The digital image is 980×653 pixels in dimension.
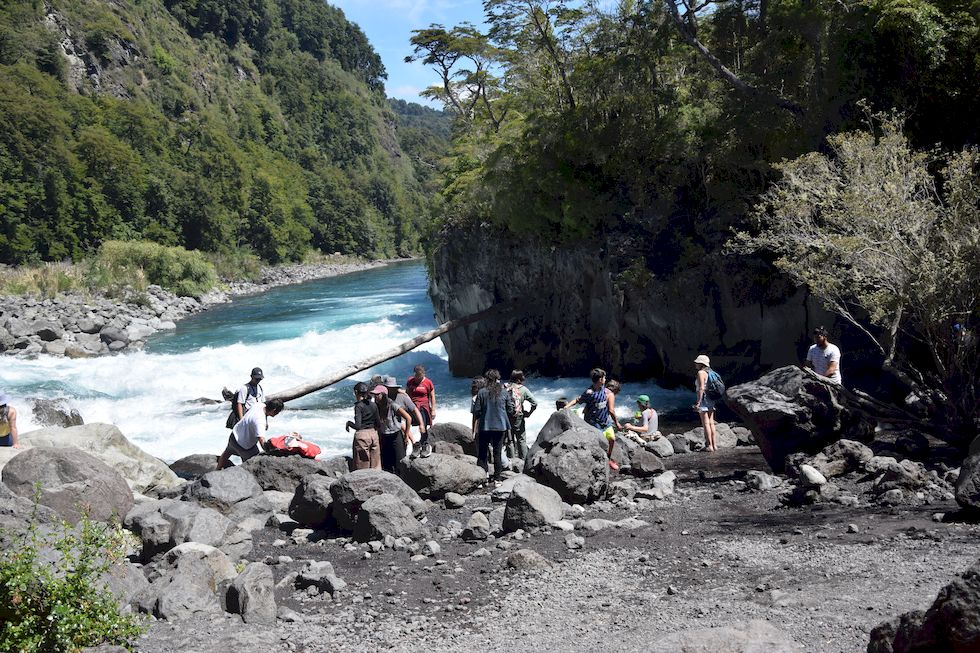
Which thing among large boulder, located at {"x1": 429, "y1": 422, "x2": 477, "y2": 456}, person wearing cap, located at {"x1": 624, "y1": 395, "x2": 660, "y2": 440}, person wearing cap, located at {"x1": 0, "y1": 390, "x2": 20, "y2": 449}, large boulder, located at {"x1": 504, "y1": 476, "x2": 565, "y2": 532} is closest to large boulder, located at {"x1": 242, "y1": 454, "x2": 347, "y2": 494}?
large boulder, located at {"x1": 429, "y1": 422, "x2": 477, "y2": 456}

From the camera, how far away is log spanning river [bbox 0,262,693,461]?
1880cm

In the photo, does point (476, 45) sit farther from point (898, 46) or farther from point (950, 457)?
point (950, 457)

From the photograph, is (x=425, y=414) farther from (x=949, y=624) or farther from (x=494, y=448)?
(x=949, y=624)

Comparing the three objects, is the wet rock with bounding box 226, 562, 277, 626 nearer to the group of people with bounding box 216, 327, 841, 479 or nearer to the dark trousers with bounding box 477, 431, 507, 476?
the group of people with bounding box 216, 327, 841, 479

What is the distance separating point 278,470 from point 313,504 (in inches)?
91.0

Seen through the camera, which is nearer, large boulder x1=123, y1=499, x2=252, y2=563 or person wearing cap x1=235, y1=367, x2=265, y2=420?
large boulder x1=123, y1=499, x2=252, y2=563

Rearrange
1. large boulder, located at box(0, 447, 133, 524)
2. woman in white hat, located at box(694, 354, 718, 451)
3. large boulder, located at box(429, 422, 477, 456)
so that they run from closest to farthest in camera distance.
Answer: large boulder, located at box(0, 447, 133, 524) < woman in white hat, located at box(694, 354, 718, 451) < large boulder, located at box(429, 422, 477, 456)

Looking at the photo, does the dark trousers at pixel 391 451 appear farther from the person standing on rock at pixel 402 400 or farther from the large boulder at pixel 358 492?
the large boulder at pixel 358 492

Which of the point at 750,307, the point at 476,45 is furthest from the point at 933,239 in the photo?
the point at 476,45

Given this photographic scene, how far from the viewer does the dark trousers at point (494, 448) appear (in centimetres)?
1154

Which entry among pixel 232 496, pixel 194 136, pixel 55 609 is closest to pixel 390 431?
pixel 232 496

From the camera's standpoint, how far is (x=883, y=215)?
431 inches

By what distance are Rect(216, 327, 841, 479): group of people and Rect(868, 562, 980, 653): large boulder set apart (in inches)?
277

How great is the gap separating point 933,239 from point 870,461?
3.33 metres
